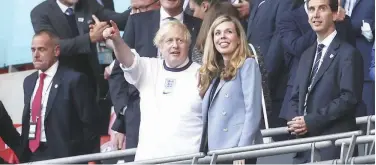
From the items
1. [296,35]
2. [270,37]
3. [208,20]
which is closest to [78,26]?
[270,37]

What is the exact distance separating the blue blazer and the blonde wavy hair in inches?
2.2

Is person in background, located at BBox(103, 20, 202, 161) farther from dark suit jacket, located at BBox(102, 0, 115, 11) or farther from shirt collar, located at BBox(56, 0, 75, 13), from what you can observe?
dark suit jacket, located at BBox(102, 0, 115, 11)

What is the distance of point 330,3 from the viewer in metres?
12.6

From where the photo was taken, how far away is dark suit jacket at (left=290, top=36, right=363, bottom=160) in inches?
472

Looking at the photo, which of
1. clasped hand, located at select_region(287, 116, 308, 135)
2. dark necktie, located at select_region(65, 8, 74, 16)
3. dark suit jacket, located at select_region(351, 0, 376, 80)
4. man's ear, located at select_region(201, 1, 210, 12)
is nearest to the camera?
clasped hand, located at select_region(287, 116, 308, 135)

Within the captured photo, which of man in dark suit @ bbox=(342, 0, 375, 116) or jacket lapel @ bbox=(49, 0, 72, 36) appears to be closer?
man in dark suit @ bbox=(342, 0, 375, 116)

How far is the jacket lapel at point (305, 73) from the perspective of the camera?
12.4 m

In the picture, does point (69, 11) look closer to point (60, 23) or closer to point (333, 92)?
point (60, 23)

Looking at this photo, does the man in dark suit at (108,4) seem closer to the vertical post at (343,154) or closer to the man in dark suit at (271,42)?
the man in dark suit at (271,42)

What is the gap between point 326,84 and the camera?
481 inches

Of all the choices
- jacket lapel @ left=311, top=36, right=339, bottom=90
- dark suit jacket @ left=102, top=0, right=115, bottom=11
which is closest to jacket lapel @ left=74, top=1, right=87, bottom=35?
dark suit jacket @ left=102, top=0, right=115, bottom=11

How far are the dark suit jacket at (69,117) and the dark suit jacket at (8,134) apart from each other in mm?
172

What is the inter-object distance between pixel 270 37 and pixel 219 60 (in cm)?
202

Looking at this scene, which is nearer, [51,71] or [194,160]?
[194,160]
